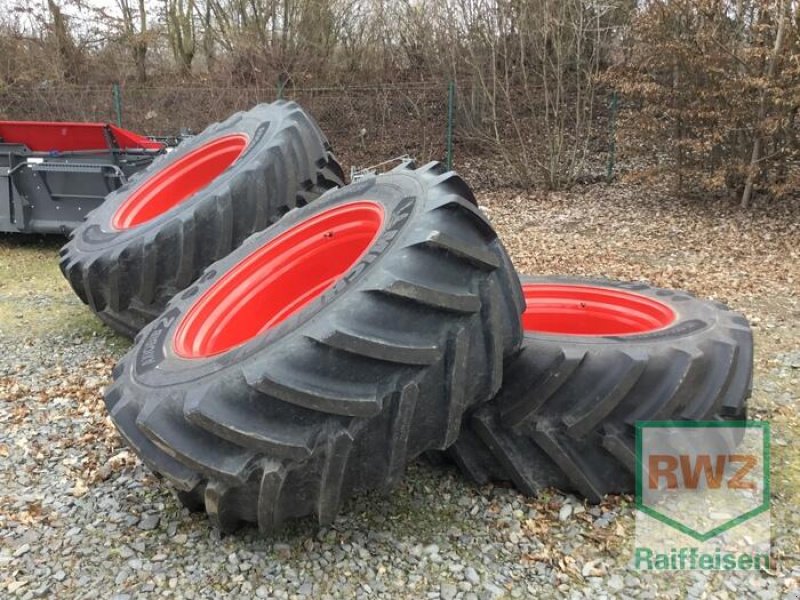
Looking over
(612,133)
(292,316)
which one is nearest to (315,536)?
(292,316)

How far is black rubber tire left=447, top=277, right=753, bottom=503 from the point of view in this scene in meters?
2.82

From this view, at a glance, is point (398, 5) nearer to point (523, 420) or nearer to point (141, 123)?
point (141, 123)

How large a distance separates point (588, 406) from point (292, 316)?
1.23m

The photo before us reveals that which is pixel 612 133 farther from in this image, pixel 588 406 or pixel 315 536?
pixel 315 536

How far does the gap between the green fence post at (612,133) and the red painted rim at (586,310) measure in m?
8.30

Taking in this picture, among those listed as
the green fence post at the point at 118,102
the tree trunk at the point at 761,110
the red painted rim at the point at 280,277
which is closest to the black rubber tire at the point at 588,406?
the red painted rim at the point at 280,277

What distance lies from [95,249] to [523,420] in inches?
132

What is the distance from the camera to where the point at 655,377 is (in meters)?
2.85

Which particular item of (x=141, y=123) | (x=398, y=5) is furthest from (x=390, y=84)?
(x=141, y=123)

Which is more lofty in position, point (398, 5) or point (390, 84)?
point (398, 5)

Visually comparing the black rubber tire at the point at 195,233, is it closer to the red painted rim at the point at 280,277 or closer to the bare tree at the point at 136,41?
the red painted rim at the point at 280,277

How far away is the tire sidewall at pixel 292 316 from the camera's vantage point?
2508 millimetres

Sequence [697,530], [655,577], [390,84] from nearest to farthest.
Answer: [655,577] → [697,530] → [390,84]

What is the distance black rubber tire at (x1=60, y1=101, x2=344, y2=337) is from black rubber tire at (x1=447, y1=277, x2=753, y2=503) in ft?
7.44
